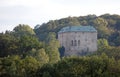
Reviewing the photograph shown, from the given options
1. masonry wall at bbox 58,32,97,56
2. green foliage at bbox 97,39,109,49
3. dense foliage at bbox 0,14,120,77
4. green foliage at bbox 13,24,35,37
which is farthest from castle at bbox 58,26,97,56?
green foliage at bbox 13,24,35,37

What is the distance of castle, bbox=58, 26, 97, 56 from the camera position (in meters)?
128

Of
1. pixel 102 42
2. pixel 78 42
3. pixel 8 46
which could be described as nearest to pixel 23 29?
pixel 78 42

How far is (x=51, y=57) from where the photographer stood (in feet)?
324

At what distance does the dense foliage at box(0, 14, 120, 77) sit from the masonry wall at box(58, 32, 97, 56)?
1911mm

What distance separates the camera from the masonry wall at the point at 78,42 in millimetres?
127625

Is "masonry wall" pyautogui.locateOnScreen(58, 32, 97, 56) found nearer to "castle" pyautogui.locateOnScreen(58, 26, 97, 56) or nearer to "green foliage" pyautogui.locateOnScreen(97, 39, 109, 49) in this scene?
"castle" pyautogui.locateOnScreen(58, 26, 97, 56)

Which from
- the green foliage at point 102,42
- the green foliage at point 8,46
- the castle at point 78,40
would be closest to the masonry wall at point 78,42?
the castle at point 78,40

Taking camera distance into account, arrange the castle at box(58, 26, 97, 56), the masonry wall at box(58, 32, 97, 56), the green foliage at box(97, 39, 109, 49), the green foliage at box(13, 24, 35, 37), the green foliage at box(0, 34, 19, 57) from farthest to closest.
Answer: the green foliage at box(13, 24, 35, 37) → the green foliage at box(97, 39, 109, 49) → the castle at box(58, 26, 97, 56) → the masonry wall at box(58, 32, 97, 56) → the green foliage at box(0, 34, 19, 57)

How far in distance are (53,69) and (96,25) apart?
7642 cm

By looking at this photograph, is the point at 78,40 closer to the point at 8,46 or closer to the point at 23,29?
the point at 23,29

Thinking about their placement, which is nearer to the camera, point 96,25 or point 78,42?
point 78,42

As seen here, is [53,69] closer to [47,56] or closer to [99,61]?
[99,61]

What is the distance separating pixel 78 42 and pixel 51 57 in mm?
32474

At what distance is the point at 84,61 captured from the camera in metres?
75.3
